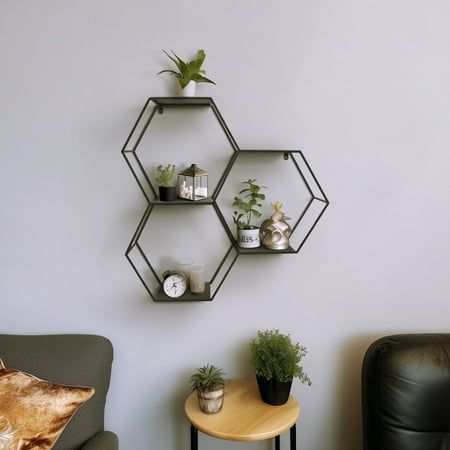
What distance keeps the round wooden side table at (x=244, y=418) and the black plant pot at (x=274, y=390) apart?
0.02 metres

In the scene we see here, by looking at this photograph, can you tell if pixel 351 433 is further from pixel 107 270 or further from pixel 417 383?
pixel 107 270

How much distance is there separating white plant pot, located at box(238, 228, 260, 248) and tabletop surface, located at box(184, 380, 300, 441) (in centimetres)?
57

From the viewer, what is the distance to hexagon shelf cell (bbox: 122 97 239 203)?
4.97 feet

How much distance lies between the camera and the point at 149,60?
150cm

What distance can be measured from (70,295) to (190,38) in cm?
109

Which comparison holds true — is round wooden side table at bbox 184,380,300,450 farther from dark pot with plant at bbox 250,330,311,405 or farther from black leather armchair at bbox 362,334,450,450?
black leather armchair at bbox 362,334,450,450

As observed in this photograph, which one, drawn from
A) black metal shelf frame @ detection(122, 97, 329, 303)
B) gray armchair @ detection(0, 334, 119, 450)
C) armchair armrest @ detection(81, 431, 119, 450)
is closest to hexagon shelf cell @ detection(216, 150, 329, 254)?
black metal shelf frame @ detection(122, 97, 329, 303)

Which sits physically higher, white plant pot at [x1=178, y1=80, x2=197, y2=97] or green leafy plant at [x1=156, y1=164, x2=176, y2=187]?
white plant pot at [x1=178, y1=80, x2=197, y2=97]

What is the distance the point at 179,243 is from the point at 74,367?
1.88 ft

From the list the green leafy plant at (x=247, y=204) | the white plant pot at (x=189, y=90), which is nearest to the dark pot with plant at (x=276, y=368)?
the green leafy plant at (x=247, y=204)

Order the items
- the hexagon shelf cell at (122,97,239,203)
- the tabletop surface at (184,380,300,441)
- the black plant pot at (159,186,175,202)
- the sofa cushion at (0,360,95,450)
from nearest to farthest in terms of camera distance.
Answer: the sofa cushion at (0,360,95,450) → the tabletop surface at (184,380,300,441) → the black plant pot at (159,186,175,202) → the hexagon shelf cell at (122,97,239,203)

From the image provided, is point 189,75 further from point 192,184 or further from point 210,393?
point 210,393

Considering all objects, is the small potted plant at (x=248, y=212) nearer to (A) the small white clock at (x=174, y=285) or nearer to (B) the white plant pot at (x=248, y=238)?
(B) the white plant pot at (x=248, y=238)

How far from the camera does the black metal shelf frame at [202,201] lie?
1416 mm
